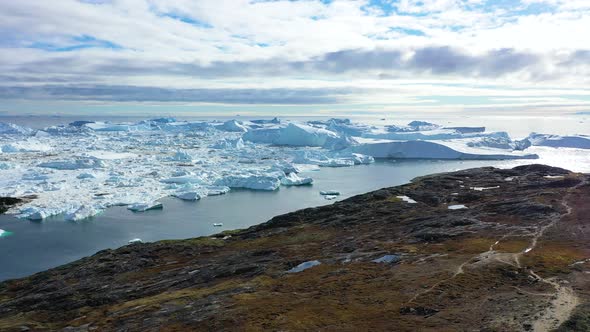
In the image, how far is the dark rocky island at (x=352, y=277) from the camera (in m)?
13.3

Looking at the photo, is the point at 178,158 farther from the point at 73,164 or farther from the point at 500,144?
the point at 500,144

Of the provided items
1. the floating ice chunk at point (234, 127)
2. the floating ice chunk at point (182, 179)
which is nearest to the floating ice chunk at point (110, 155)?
the floating ice chunk at point (182, 179)

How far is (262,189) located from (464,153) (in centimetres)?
4018

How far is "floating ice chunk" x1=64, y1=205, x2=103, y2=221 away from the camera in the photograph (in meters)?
36.9

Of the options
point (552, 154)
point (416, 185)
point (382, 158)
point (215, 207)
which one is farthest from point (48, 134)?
point (552, 154)

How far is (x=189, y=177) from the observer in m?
52.8

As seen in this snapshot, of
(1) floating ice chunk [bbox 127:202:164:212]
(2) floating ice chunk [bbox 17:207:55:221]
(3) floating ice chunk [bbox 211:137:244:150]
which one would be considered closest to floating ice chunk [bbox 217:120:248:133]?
(3) floating ice chunk [bbox 211:137:244:150]

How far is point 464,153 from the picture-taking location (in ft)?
251

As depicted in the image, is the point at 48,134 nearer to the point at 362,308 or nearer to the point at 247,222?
the point at 247,222

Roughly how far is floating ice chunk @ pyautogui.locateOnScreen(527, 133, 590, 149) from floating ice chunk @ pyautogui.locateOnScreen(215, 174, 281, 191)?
62.0 metres

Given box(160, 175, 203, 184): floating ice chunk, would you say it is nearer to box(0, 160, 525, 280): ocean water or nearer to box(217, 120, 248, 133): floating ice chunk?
box(0, 160, 525, 280): ocean water

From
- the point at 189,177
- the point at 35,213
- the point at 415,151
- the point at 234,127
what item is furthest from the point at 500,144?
the point at 35,213

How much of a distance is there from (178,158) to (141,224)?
36055mm

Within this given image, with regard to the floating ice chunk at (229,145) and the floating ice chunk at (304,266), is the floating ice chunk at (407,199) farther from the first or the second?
the floating ice chunk at (229,145)
